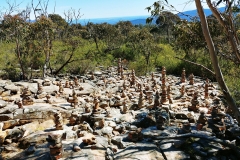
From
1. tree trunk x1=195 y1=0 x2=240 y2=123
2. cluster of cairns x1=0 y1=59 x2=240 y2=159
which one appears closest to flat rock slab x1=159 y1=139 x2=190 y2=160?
cluster of cairns x1=0 y1=59 x2=240 y2=159

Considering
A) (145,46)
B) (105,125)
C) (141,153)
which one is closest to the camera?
(141,153)

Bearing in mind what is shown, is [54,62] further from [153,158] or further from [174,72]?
[153,158]

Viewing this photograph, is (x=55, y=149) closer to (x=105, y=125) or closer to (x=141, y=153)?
(x=141, y=153)

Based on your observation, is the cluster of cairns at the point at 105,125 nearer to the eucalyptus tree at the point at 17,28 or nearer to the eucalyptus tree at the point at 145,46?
the eucalyptus tree at the point at 17,28

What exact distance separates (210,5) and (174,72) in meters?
13.1

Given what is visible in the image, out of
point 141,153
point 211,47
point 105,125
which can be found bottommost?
point 141,153

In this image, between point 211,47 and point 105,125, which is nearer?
point 211,47

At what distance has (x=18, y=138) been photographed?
5.37 m

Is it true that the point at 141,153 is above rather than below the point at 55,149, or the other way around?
below

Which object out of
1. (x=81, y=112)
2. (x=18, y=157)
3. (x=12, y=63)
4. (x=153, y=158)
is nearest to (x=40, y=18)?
(x=12, y=63)

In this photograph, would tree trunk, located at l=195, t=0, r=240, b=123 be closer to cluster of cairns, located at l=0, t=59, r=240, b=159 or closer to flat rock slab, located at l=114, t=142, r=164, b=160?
cluster of cairns, located at l=0, t=59, r=240, b=159

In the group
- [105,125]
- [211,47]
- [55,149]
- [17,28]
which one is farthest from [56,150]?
[17,28]

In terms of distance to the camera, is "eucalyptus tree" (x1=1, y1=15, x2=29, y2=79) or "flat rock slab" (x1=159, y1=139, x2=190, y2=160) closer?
"flat rock slab" (x1=159, y1=139, x2=190, y2=160)

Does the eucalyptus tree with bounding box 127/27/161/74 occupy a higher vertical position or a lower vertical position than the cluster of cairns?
higher
